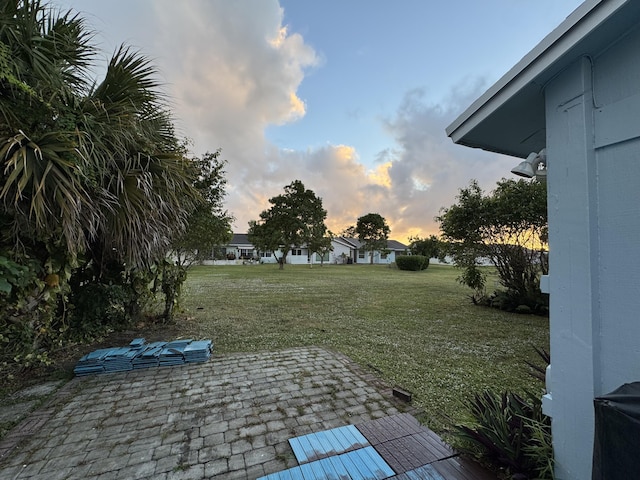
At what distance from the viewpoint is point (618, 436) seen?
43.2 inches

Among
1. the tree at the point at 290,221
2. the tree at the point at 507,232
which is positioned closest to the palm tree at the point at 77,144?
the tree at the point at 507,232

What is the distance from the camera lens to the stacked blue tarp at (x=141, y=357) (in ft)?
12.0

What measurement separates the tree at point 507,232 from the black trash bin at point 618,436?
717 centimetres

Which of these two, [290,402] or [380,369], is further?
[380,369]

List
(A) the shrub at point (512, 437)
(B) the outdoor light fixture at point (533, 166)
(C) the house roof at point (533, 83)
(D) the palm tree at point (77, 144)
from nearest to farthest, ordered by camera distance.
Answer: (C) the house roof at point (533, 83)
(A) the shrub at point (512, 437)
(B) the outdoor light fixture at point (533, 166)
(D) the palm tree at point (77, 144)

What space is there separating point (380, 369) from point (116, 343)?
4.33 metres

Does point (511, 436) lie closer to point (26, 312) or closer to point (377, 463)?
point (377, 463)

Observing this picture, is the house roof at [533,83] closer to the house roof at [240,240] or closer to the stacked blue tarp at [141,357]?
the stacked blue tarp at [141,357]

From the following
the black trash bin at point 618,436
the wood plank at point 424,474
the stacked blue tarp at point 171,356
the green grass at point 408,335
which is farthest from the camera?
the stacked blue tarp at point 171,356

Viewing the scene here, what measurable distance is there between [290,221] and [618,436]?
2403 centimetres

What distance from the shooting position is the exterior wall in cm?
141

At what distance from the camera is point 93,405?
287 centimetres

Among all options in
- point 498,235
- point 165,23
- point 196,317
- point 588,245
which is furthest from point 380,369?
point 165,23

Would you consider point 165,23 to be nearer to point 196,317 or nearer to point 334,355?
point 196,317
